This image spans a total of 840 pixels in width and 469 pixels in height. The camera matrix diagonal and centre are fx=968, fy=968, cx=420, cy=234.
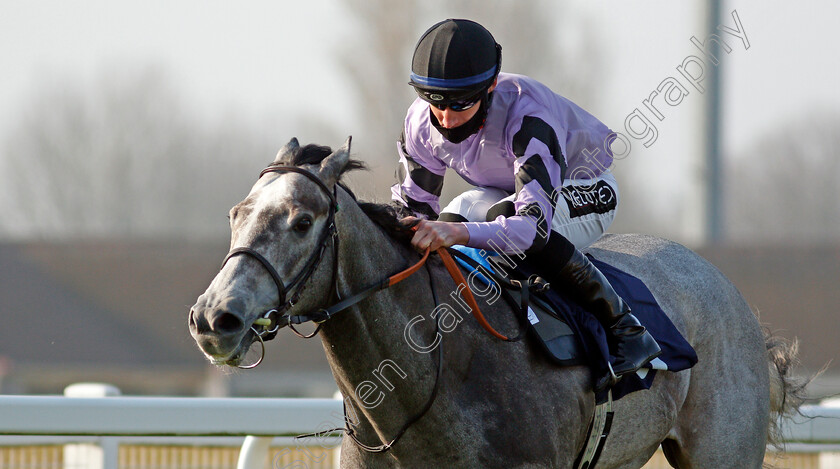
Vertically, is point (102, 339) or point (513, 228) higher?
point (513, 228)

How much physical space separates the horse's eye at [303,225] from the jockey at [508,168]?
488 millimetres

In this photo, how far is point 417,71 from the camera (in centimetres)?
320

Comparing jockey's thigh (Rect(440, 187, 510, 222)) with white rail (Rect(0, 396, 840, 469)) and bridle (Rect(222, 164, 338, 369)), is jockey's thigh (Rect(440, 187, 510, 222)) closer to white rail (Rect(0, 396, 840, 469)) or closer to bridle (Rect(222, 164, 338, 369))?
bridle (Rect(222, 164, 338, 369))

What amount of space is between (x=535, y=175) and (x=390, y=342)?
2.41 ft

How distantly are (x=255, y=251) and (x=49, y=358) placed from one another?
1645 cm

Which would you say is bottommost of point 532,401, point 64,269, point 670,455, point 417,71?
point 64,269

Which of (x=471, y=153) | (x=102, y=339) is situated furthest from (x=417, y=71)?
(x=102, y=339)

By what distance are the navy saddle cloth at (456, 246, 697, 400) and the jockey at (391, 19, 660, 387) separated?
0.07 metres

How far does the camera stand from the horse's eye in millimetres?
2629

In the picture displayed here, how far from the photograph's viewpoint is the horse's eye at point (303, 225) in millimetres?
2629

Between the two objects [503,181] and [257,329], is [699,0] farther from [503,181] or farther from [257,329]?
[257,329]

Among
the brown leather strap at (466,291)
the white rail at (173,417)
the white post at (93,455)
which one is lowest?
the white post at (93,455)

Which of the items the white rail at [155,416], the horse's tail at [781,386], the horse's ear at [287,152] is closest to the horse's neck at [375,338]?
the horse's ear at [287,152]

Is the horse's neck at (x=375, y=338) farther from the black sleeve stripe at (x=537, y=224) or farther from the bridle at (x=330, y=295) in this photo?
the black sleeve stripe at (x=537, y=224)
